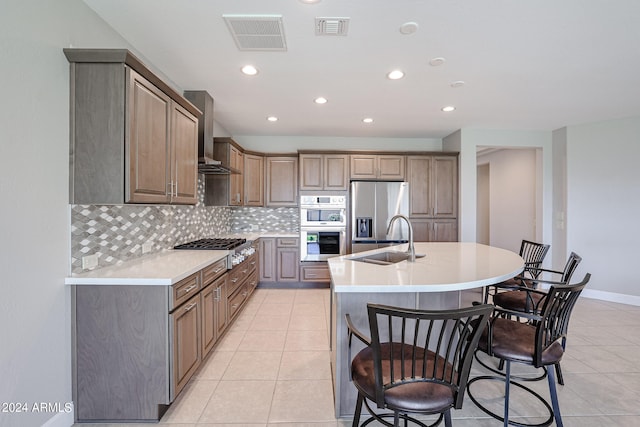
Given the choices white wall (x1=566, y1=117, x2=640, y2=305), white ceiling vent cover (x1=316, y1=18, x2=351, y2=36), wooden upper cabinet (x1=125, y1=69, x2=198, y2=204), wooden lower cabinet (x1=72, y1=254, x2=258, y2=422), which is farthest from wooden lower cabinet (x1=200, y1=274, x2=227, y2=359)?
white wall (x1=566, y1=117, x2=640, y2=305)

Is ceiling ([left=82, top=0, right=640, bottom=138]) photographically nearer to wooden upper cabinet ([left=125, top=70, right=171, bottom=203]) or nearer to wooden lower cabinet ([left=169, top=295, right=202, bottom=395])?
wooden upper cabinet ([left=125, top=70, right=171, bottom=203])

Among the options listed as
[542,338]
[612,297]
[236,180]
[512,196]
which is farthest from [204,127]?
[512,196]

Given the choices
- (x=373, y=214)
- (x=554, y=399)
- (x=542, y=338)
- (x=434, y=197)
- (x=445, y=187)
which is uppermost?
(x=445, y=187)

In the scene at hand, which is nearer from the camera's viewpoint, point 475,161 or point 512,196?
point 475,161

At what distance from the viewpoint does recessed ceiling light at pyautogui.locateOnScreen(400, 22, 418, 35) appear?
6.45 feet

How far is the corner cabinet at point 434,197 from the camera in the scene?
4621 mm

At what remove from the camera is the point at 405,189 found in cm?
454

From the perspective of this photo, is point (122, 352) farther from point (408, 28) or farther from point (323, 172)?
point (323, 172)

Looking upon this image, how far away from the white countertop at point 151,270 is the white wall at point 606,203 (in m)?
5.10

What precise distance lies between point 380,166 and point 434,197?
1.03m

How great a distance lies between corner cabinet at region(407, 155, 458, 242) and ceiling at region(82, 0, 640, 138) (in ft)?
2.80

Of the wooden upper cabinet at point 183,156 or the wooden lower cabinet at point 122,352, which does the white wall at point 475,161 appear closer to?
the wooden upper cabinet at point 183,156

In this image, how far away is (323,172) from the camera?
181 inches

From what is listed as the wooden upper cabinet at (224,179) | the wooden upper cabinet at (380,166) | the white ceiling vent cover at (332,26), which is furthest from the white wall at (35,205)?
the wooden upper cabinet at (380,166)
